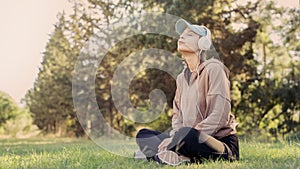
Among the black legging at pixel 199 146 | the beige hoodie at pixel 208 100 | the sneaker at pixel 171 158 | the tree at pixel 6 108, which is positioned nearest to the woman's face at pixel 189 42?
the beige hoodie at pixel 208 100

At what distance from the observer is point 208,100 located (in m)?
4.02

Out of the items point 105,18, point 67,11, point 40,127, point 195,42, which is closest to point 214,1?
point 105,18

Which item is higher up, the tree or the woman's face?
the woman's face

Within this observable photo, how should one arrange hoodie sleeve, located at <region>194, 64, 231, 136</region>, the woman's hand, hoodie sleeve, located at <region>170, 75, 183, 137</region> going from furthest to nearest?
hoodie sleeve, located at <region>170, 75, 183, 137</region> < the woman's hand < hoodie sleeve, located at <region>194, 64, 231, 136</region>

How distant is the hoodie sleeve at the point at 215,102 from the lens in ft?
13.0

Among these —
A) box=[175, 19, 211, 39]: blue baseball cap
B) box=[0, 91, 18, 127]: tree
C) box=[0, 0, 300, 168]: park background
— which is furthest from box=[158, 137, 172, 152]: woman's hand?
box=[0, 91, 18, 127]: tree

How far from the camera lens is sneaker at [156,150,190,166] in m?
3.89

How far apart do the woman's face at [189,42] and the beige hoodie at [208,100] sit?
0.17 metres

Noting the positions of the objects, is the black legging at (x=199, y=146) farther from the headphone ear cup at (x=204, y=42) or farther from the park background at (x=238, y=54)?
the park background at (x=238, y=54)

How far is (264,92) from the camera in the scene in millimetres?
17625

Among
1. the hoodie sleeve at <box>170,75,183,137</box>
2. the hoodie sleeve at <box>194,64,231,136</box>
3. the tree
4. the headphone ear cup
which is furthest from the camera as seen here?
the tree

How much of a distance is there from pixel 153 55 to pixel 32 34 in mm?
6745

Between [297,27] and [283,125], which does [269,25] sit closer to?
[297,27]

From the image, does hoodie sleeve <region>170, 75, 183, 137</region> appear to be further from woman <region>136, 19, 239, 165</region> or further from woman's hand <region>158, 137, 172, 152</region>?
woman's hand <region>158, 137, 172, 152</region>
